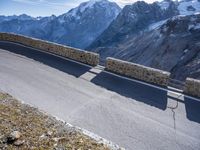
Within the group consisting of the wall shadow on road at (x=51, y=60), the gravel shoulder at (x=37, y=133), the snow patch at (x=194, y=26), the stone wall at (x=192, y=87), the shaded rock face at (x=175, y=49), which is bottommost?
the shaded rock face at (x=175, y=49)

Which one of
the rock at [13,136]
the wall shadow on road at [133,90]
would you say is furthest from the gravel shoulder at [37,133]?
the wall shadow on road at [133,90]

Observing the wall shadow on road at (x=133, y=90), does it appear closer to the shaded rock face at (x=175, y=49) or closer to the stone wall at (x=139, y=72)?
the stone wall at (x=139, y=72)

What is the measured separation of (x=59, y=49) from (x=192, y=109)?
12.4 metres

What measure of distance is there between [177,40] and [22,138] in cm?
8217

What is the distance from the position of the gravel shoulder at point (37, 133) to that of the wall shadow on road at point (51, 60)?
6.87 meters

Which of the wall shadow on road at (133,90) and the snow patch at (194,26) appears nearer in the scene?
the wall shadow on road at (133,90)

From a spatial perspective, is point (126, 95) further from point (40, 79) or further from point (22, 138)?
point (22, 138)

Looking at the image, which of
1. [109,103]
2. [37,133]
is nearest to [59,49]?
[109,103]

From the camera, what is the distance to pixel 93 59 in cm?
1917

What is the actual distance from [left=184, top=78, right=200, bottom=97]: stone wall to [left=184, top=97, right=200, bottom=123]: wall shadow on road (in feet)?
2.40

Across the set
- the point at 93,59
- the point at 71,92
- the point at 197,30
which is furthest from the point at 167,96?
Answer: the point at 197,30

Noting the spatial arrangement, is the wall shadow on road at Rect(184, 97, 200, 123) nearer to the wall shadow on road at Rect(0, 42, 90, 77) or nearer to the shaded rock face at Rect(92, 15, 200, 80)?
the wall shadow on road at Rect(0, 42, 90, 77)

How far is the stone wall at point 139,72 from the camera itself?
15.7 meters

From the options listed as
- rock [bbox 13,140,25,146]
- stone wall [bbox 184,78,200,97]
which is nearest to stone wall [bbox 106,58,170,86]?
stone wall [bbox 184,78,200,97]
